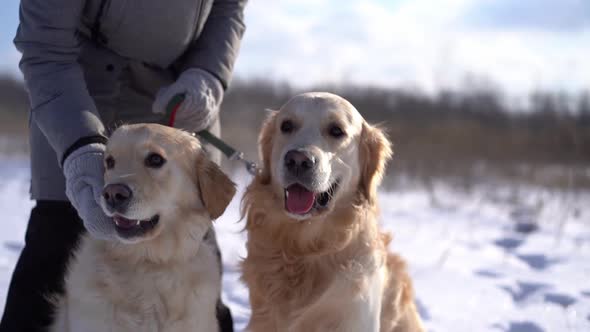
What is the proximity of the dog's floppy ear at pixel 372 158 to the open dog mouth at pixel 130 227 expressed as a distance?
1140 millimetres

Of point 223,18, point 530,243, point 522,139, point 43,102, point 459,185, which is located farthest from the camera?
point 522,139

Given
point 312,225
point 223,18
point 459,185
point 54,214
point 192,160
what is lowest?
point 459,185

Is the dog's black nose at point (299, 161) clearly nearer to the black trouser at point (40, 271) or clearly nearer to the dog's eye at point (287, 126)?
the dog's eye at point (287, 126)

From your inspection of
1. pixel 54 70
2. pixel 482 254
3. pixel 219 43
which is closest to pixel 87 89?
pixel 54 70

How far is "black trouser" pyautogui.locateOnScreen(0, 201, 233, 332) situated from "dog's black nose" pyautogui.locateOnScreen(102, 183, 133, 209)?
1.80ft

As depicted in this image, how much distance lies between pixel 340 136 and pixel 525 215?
267 inches

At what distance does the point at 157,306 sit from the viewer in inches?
86.0

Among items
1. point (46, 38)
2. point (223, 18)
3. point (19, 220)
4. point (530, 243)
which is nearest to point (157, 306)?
point (46, 38)

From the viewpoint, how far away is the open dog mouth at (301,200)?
8.38ft

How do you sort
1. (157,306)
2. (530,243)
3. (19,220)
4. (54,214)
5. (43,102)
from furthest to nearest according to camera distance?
(530,243) → (19,220) → (54,214) → (43,102) → (157,306)

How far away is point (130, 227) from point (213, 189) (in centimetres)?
40

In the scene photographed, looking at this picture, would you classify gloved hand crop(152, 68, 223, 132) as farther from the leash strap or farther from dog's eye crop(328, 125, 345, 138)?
dog's eye crop(328, 125, 345, 138)

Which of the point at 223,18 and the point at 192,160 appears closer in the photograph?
the point at 192,160

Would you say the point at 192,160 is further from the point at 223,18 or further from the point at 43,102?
the point at 223,18
